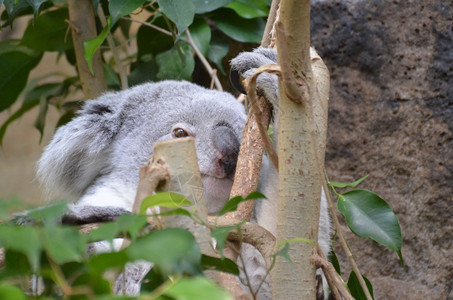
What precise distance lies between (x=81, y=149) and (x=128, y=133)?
0.17 meters

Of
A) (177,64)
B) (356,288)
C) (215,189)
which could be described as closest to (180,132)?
(215,189)

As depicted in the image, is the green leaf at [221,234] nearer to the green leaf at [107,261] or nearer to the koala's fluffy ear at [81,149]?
the green leaf at [107,261]

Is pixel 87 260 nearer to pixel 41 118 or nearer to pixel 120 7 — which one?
pixel 120 7

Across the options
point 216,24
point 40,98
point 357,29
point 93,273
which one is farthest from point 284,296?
point 40,98

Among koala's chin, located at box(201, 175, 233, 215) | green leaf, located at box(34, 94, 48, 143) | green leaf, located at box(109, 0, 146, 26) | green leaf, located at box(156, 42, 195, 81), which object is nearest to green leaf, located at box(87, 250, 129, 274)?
koala's chin, located at box(201, 175, 233, 215)

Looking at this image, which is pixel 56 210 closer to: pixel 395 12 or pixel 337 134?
pixel 337 134

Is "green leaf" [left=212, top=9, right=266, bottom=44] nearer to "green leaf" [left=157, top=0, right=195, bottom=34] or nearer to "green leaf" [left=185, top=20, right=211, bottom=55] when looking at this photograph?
"green leaf" [left=185, top=20, right=211, bottom=55]

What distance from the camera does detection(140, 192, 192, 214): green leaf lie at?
950mm

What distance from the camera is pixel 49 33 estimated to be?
9.23 feet

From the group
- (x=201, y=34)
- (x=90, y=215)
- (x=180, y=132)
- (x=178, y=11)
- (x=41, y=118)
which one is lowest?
(x=41, y=118)

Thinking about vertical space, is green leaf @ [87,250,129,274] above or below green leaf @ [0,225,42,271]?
below

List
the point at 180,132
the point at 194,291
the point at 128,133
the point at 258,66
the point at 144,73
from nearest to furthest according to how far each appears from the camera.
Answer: the point at 194,291
the point at 258,66
the point at 180,132
the point at 128,133
the point at 144,73

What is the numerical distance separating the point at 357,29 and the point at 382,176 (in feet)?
1.93

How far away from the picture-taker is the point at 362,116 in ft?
7.99
